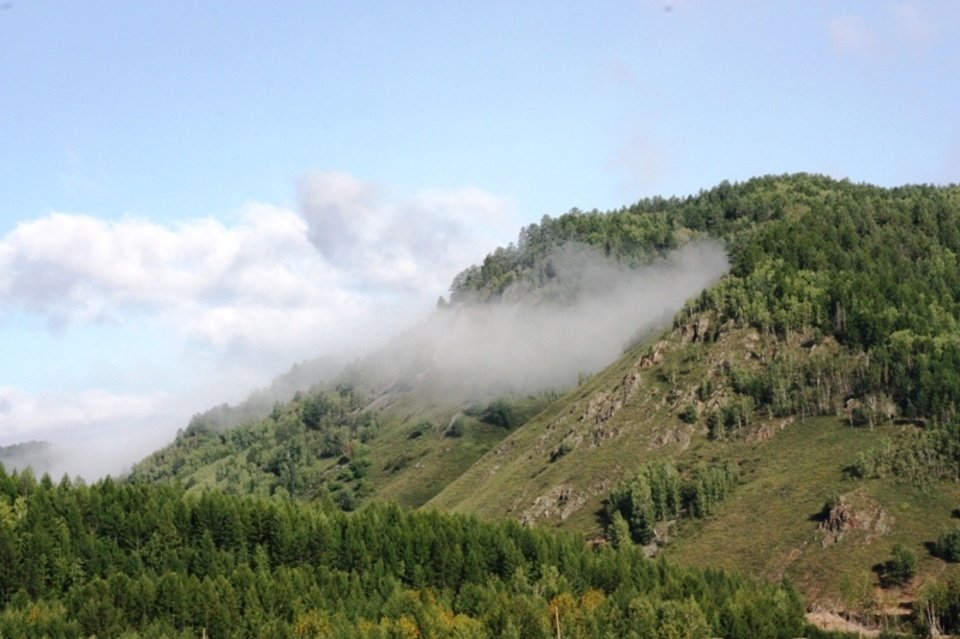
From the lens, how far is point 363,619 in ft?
599

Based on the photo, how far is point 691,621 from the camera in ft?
576

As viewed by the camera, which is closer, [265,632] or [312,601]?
[265,632]

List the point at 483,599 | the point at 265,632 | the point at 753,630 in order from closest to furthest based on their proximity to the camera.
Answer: the point at 265,632 < the point at 753,630 < the point at 483,599

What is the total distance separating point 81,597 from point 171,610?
17.2m

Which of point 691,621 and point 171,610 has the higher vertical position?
point 171,610

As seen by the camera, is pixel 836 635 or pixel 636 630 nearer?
pixel 636 630

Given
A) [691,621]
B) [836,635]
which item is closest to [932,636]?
[836,635]

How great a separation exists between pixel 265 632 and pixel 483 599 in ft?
136

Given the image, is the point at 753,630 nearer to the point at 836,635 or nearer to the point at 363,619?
the point at 836,635

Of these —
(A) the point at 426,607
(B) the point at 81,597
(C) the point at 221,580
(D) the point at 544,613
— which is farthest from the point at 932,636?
(B) the point at 81,597

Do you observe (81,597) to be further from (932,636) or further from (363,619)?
(932,636)

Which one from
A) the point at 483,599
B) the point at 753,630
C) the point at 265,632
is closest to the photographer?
the point at 265,632

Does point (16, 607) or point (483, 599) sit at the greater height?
point (16, 607)

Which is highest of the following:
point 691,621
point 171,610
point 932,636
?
point 171,610
